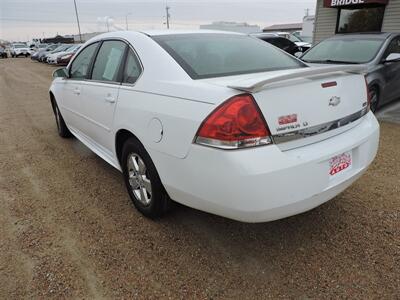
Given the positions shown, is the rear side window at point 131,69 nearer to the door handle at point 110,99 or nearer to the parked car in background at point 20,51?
the door handle at point 110,99

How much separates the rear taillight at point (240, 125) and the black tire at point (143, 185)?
2.52 ft

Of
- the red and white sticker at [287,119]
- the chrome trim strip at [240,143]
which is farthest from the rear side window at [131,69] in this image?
the red and white sticker at [287,119]

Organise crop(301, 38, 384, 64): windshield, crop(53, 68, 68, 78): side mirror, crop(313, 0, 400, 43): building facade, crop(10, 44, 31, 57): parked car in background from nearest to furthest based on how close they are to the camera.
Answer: crop(53, 68, 68, 78): side mirror
crop(301, 38, 384, 64): windshield
crop(313, 0, 400, 43): building facade
crop(10, 44, 31, 57): parked car in background

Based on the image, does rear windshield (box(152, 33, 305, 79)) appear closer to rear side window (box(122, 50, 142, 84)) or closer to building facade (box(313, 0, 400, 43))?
rear side window (box(122, 50, 142, 84))

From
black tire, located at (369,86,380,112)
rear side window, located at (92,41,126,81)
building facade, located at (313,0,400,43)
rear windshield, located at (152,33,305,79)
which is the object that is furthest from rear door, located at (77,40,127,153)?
building facade, located at (313,0,400,43)

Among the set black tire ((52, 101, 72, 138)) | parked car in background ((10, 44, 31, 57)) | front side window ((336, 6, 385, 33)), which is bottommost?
parked car in background ((10, 44, 31, 57))

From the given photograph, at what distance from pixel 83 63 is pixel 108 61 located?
0.77 meters

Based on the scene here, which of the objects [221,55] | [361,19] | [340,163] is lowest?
[340,163]

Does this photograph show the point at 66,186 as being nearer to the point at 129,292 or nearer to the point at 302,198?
the point at 129,292

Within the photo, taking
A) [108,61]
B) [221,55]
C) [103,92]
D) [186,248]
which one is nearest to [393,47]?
[221,55]

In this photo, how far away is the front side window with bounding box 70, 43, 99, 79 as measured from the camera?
3777 mm

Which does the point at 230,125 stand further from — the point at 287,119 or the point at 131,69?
the point at 131,69

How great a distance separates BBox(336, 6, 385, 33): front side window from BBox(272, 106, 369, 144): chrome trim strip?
11.5 meters

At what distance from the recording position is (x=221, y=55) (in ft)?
9.14
